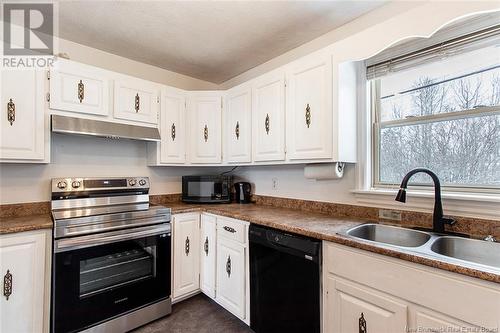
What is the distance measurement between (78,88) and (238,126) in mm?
1381

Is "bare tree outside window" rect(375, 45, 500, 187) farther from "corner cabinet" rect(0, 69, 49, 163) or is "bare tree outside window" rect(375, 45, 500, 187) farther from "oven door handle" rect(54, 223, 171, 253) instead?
"corner cabinet" rect(0, 69, 49, 163)

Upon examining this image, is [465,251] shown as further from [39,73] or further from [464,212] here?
[39,73]

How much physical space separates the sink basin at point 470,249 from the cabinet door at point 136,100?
7.91ft

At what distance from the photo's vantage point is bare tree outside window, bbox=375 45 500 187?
1.53m

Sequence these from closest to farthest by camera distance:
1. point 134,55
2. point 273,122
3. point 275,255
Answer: point 275,255 → point 273,122 → point 134,55

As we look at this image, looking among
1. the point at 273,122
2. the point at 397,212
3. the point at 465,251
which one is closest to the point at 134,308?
the point at 273,122

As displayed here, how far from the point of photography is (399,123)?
6.18 feet

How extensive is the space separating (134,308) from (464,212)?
240 cm

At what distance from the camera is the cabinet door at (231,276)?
199 cm

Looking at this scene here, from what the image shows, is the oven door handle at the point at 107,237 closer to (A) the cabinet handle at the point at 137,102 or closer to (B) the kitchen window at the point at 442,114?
(A) the cabinet handle at the point at 137,102

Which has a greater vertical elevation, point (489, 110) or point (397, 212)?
point (489, 110)

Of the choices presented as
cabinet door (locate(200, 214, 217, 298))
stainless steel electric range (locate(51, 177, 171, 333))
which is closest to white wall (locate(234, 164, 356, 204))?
cabinet door (locate(200, 214, 217, 298))

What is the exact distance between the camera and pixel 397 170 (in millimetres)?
1897

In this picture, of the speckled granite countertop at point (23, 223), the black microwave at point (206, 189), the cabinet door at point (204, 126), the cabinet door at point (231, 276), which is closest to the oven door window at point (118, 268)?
the speckled granite countertop at point (23, 223)
